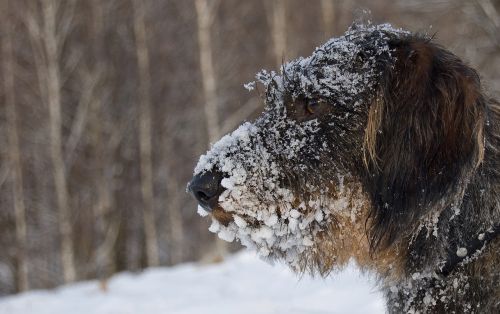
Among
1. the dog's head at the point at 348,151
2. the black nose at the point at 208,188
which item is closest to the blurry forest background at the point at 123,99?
the dog's head at the point at 348,151

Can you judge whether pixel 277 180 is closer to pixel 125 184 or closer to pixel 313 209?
pixel 313 209

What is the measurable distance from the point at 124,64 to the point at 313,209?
15200 millimetres

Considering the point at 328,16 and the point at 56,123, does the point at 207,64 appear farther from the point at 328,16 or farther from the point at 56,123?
the point at 56,123

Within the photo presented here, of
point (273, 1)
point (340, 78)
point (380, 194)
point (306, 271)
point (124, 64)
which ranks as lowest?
point (306, 271)

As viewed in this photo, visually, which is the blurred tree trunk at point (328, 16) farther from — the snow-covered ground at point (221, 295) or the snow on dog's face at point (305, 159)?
the snow on dog's face at point (305, 159)

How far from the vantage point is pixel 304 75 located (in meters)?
2.95

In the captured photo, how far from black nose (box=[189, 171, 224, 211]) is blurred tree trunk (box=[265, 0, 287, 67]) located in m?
15.1

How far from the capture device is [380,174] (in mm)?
2703

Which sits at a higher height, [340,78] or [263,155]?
[340,78]

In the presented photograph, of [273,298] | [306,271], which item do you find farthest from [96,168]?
[306,271]

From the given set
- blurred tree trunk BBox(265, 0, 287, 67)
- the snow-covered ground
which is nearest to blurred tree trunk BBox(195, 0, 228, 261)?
blurred tree trunk BBox(265, 0, 287, 67)

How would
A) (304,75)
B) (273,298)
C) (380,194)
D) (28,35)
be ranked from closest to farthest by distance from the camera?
(380,194), (304,75), (273,298), (28,35)

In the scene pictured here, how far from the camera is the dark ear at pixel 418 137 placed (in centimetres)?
254

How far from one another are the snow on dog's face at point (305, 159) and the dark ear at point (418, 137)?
89mm
